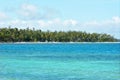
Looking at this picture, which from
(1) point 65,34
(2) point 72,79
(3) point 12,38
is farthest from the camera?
(1) point 65,34

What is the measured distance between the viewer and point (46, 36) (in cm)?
17338

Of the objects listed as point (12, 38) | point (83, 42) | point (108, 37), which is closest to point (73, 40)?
point (83, 42)

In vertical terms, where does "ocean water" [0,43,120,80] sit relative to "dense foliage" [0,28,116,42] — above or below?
below

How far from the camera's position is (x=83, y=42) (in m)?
186

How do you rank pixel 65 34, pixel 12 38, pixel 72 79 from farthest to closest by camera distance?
pixel 65 34
pixel 12 38
pixel 72 79

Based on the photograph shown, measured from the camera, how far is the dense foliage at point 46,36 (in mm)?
162375

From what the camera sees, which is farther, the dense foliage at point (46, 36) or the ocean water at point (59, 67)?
the dense foliage at point (46, 36)

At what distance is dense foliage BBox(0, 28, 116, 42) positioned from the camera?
533 feet

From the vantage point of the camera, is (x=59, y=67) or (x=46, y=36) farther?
(x=46, y=36)

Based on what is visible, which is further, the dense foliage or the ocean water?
the dense foliage

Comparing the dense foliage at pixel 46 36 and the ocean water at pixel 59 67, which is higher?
the dense foliage at pixel 46 36

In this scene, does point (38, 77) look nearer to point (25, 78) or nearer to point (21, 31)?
point (25, 78)

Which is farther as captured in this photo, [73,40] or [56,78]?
[73,40]

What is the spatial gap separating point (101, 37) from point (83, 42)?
39.7 ft
